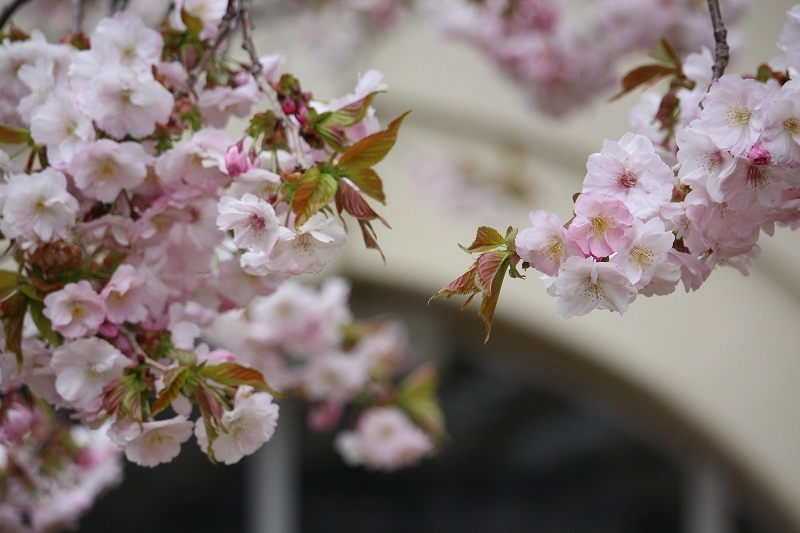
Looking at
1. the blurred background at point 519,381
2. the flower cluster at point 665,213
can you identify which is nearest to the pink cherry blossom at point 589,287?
the flower cluster at point 665,213

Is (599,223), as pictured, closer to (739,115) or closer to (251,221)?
(739,115)

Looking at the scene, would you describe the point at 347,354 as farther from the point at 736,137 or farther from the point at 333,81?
the point at 333,81

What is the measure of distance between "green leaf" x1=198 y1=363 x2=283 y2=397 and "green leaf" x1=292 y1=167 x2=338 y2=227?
0.16 m

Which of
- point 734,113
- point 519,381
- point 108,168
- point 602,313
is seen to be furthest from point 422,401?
point 519,381

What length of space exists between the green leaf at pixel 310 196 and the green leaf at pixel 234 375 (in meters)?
0.16

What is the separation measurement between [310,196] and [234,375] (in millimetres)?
190

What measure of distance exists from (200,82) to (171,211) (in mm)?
202

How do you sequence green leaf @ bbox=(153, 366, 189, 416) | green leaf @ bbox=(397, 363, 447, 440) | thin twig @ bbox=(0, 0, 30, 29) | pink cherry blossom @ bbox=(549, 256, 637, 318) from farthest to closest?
green leaf @ bbox=(397, 363, 447, 440)
thin twig @ bbox=(0, 0, 30, 29)
green leaf @ bbox=(153, 366, 189, 416)
pink cherry blossom @ bbox=(549, 256, 637, 318)

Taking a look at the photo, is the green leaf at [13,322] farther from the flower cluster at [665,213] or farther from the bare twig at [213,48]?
the flower cluster at [665,213]

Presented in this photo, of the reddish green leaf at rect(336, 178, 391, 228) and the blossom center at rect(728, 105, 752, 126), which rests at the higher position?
the blossom center at rect(728, 105, 752, 126)

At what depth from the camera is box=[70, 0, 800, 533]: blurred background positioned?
3.04 m

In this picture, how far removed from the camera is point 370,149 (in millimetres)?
720

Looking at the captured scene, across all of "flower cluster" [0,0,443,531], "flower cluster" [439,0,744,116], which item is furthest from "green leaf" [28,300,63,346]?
"flower cluster" [439,0,744,116]

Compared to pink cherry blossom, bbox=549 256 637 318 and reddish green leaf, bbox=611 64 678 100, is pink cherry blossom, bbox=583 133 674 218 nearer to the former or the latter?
pink cherry blossom, bbox=549 256 637 318
